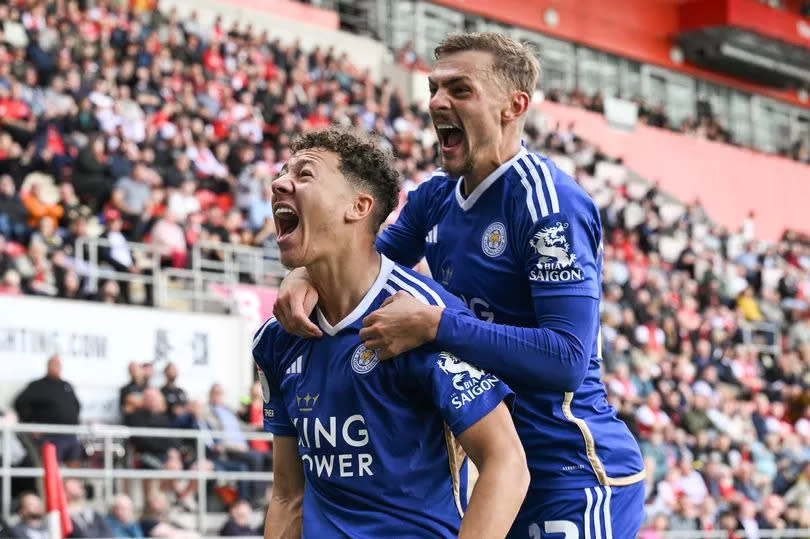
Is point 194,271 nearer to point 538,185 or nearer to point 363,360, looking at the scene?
point 538,185

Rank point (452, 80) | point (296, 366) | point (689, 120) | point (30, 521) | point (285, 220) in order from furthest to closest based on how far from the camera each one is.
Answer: point (689, 120), point (30, 521), point (452, 80), point (296, 366), point (285, 220)

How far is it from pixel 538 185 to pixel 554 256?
28 centimetres

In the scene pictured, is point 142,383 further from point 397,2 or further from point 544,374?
point 397,2

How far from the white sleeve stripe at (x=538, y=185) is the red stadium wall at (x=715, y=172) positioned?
25902 mm

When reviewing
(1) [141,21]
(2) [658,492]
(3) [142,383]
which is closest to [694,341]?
(2) [658,492]

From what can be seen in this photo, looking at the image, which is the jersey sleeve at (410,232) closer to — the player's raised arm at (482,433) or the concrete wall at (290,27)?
the player's raised arm at (482,433)

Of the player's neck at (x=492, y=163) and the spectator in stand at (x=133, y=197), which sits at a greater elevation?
the player's neck at (x=492, y=163)

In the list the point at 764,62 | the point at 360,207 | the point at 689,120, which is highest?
the point at 764,62

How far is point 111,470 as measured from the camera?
10883mm

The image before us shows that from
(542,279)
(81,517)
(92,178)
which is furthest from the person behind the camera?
(92,178)

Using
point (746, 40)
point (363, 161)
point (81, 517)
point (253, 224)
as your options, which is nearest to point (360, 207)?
point (363, 161)

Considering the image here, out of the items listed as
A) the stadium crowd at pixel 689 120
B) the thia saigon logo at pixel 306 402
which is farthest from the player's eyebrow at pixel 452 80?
the stadium crowd at pixel 689 120

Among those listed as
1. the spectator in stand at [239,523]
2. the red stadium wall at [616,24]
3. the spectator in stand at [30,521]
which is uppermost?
the red stadium wall at [616,24]

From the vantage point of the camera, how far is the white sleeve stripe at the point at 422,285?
3654 millimetres
